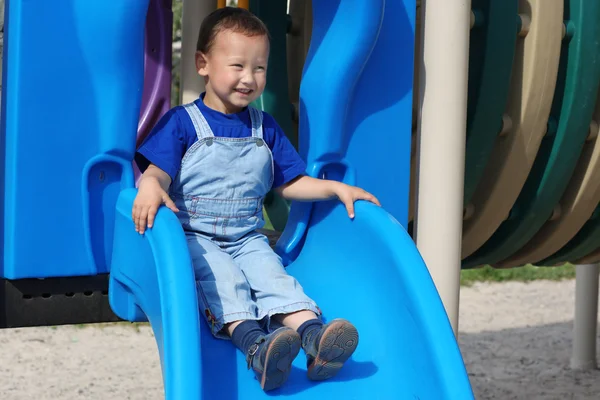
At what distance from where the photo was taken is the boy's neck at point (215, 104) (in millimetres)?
2590

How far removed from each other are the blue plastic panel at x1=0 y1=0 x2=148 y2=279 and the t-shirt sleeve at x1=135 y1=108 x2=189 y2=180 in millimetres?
44

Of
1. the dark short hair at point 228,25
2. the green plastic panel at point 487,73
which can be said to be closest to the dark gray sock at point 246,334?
the dark short hair at point 228,25

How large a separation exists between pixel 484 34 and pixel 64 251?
142 centimetres

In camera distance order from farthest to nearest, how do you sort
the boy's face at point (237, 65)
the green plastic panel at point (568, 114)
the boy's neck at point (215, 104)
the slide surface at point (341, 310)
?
the green plastic panel at point (568, 114)
the boy's neck at point (215, 104)
the boy's face at point (237, 65)
the slide surface at point (341, 310)

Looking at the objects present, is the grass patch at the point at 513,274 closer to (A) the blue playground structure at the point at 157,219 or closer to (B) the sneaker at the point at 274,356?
(A) the blue playground structure at the point at 157,219

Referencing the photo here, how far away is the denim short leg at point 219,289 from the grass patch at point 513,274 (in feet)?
17.0

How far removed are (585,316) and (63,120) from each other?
11.6 ft

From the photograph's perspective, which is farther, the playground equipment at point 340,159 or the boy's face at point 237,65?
the boy's face at point 237,65

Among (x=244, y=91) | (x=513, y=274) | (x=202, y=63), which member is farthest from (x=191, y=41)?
(x=513, y=274)

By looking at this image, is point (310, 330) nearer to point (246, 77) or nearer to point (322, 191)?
point (322, 191)

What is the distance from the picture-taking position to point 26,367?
5.42m

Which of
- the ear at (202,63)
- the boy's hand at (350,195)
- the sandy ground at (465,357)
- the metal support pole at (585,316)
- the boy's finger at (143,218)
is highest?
the ear at (202,63)

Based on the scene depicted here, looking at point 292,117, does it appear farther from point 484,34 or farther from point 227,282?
point 227,282

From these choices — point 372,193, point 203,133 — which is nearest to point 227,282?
point 203,133
